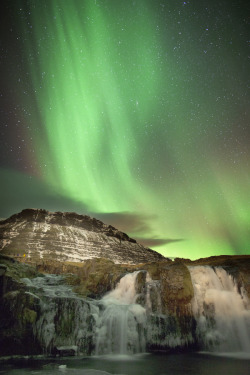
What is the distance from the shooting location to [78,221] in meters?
196

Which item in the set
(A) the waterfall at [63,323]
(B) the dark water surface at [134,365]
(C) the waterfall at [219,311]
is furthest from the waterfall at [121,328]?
(C) the waterfall at [219,311]

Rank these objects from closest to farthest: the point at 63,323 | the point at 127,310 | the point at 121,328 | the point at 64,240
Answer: the point at 63,323 < the point at 121,328 < the point at 127,310 < the point at 64,240

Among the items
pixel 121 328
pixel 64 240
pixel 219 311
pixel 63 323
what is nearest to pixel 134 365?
pixel 121 328

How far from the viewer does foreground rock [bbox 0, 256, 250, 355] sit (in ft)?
67.5

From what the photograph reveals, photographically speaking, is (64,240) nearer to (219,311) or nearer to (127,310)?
(127,310)

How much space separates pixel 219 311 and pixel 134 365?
1038 centimetres

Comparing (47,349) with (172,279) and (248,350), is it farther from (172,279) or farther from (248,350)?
(248,350)

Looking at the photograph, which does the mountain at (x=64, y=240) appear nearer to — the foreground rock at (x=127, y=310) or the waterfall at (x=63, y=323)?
the foreground rock at (x=127, y=310)

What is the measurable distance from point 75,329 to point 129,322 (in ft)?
14.1

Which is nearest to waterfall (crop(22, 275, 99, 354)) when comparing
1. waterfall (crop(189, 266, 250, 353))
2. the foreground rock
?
the foreground rock

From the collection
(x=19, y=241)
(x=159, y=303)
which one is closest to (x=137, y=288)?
(x=159, y=303)

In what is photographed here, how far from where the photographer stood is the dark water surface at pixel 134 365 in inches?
636

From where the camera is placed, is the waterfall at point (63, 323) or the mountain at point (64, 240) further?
the mountain at point (64, 240)

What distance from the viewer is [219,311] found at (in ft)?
81.5
